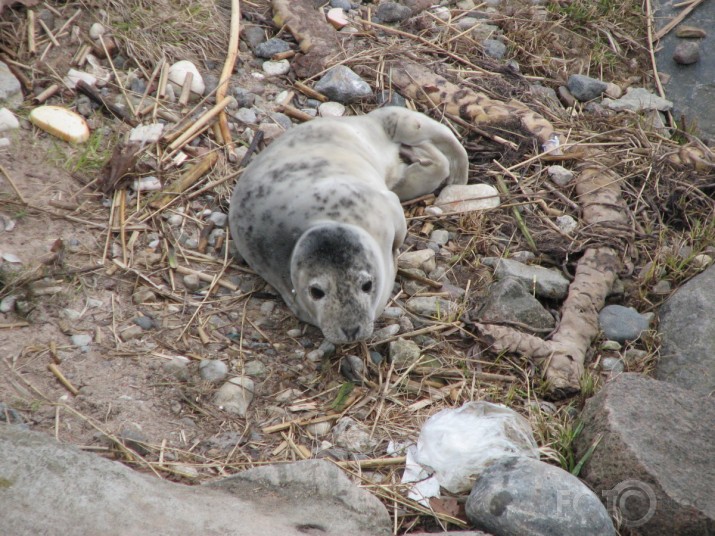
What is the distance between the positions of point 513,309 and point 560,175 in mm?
1332

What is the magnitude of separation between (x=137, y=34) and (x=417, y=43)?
6.72 feet

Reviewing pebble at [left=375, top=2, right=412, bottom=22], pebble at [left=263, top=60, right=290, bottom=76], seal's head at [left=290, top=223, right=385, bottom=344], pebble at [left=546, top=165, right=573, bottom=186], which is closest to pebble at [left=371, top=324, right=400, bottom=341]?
seal's head at [left=290, top=223, right=385, bottom=344]

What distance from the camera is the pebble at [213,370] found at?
3.62 metres

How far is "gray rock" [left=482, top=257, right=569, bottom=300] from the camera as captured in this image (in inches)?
168

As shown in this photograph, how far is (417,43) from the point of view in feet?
19.2

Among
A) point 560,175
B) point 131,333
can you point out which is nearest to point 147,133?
point 131,333

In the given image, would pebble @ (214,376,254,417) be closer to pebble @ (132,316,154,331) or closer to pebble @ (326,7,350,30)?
pebble @ (132,316,154,331)

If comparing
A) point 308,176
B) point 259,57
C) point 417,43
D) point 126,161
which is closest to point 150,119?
point 126,161

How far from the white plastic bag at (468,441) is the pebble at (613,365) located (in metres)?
0.71

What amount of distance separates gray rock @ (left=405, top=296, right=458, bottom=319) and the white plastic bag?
73 centimetres

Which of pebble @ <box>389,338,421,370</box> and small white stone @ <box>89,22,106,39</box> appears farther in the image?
small white stone @ <box>89,22,106,39</box>

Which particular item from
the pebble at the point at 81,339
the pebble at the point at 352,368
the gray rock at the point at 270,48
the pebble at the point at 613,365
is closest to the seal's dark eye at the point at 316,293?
the pebble at the point at 352,368

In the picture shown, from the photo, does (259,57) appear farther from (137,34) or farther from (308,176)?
(308,176)

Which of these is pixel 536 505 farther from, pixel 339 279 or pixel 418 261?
pixel 418 261
